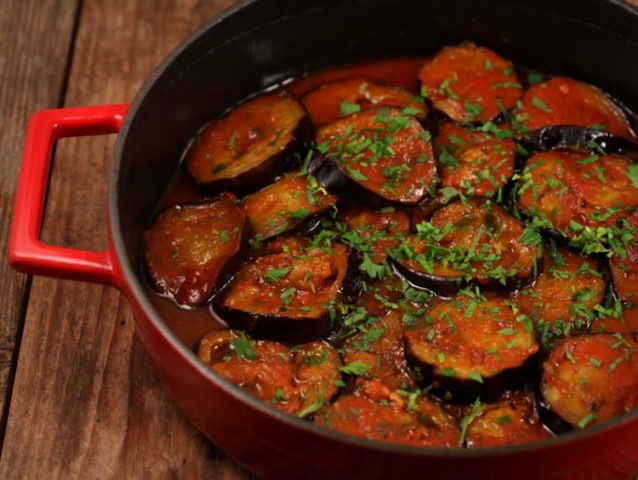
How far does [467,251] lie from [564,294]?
334 mm

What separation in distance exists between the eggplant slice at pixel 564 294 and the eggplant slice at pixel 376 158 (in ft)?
1.60

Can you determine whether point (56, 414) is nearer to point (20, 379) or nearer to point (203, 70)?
point (20, 379)

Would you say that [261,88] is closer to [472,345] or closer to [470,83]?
[470,83]

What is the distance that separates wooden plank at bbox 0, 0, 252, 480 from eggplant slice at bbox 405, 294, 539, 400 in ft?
2.40

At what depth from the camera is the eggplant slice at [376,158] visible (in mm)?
3344

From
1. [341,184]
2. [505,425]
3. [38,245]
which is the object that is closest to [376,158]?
[341,184]

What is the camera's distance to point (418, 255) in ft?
10.5

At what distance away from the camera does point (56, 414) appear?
3.27 m

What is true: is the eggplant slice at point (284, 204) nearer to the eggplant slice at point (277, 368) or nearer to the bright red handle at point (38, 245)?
the eggplant slice at point (277, 368)

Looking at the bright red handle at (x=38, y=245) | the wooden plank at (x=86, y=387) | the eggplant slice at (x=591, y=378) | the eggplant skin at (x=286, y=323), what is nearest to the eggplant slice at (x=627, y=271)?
the eggplant slice at (x=591, y=378)

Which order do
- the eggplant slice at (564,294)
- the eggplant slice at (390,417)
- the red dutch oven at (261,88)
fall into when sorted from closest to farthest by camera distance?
the red dutch oven at (261,88)
the eggplant slice at (390,417)
the eggplant slice at (564,294)

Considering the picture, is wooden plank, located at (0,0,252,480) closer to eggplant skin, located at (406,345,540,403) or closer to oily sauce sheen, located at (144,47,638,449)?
oily sauce sheen, located at (144,47,638,449)

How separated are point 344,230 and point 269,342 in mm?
493

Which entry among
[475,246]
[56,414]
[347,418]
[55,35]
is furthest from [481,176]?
[55,35]
